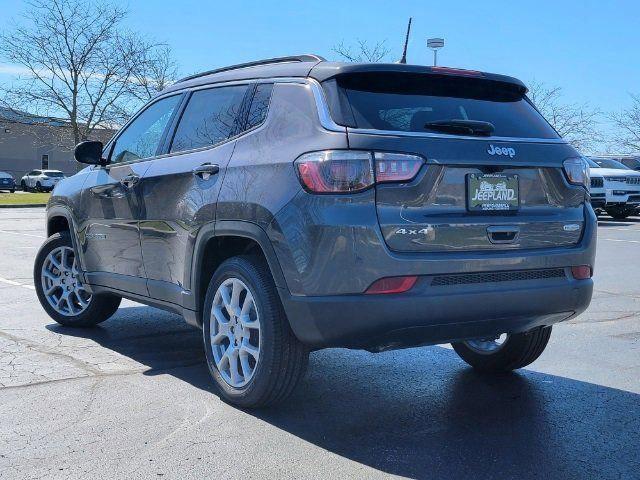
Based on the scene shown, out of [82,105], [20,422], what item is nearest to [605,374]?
[20,422]

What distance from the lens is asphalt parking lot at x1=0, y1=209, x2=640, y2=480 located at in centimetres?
338

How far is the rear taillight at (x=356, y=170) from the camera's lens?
3.51 metres

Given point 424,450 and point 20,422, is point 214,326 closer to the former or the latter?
point 20,422

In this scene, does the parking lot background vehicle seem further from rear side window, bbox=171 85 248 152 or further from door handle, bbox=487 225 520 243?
door handle, bbox=487 225 520 243

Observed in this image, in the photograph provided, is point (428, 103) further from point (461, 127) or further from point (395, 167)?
point (395, 167)

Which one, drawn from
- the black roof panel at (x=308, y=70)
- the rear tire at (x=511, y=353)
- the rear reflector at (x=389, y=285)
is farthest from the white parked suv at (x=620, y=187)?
the rear reflector at (x=389, y=285)

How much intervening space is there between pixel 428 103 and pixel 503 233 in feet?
2.60

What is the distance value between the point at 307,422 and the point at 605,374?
2225 millimetres

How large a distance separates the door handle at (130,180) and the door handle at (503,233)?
2508mm

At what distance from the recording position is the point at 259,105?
14.0 ft

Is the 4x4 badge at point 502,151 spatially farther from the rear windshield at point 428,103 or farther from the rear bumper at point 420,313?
the rear bumper at point 420,313

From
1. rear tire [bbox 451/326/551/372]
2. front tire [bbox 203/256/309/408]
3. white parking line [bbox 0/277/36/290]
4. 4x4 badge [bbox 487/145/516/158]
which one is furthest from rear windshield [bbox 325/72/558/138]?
white parking line [bbox 0/277/36/290]

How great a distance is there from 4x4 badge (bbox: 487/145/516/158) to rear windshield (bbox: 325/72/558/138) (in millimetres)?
167

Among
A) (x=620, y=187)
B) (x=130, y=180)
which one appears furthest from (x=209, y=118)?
(x=620, y=187)
